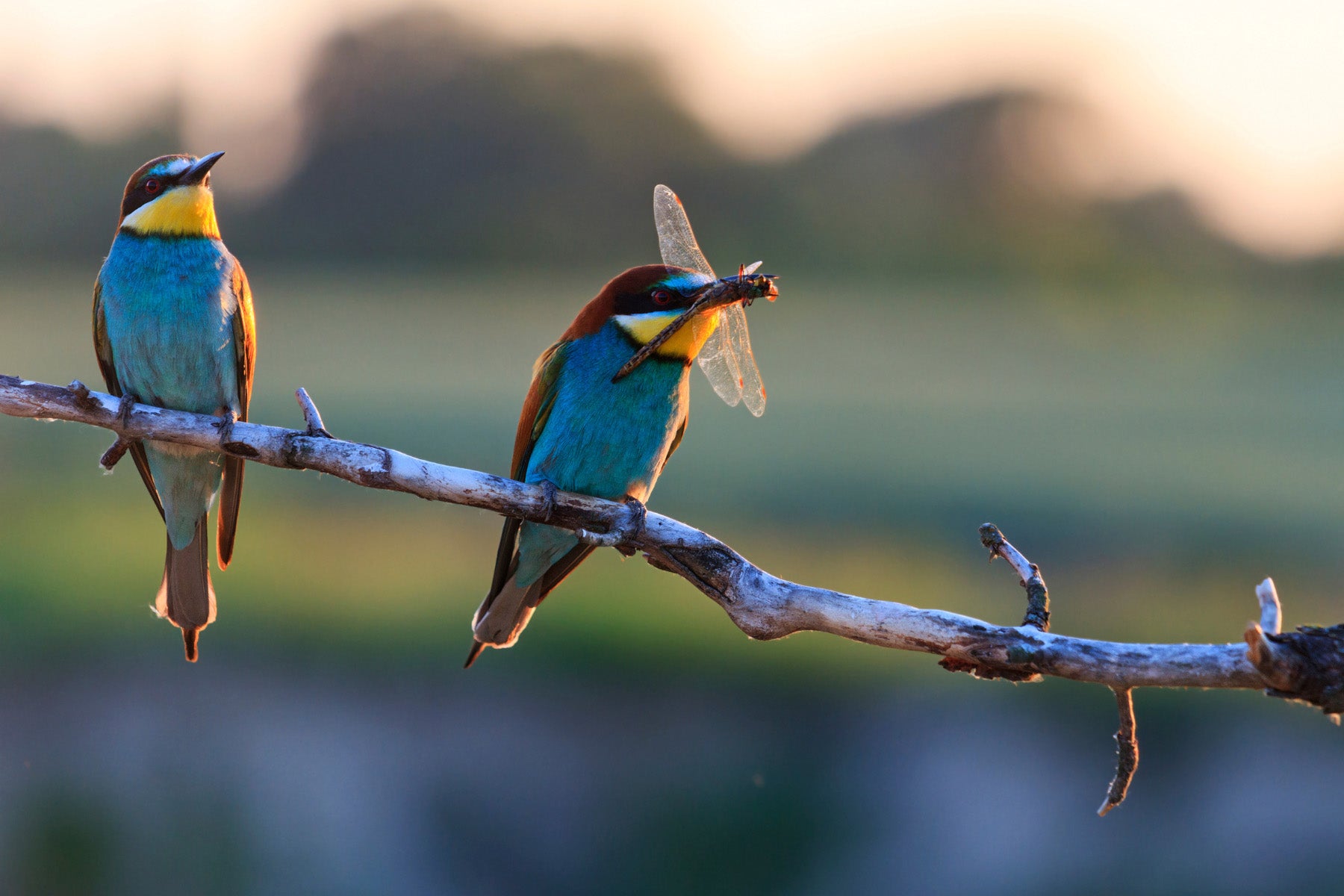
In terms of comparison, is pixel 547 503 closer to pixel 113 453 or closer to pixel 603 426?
pixel 603 426

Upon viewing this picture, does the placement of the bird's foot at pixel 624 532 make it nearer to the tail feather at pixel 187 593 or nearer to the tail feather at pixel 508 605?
the tail feather at pixel 508 605

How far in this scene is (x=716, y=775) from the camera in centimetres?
685

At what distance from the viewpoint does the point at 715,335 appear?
247cm

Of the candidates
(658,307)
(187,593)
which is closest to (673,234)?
(658,307)

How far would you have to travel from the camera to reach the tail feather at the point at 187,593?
247 cm

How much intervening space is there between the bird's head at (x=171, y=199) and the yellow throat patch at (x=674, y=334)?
96 centimetres

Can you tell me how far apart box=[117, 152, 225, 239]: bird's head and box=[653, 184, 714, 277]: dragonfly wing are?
38.3 inches

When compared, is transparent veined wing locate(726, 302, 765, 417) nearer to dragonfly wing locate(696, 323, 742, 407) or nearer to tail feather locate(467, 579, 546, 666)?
dragonfly wing locate(696, 323, 742, 407)

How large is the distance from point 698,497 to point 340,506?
3094mm

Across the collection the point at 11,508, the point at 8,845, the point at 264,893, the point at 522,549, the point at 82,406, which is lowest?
the point at 264,893

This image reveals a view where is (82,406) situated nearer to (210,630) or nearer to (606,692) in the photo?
(606,692)

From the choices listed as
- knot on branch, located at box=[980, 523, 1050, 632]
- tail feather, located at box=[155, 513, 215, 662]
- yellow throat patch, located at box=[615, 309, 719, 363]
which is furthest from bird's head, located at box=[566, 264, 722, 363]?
tail feather, located at box=[155, 513, 215, 662]

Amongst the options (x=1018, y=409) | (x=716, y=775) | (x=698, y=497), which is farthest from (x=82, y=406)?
(x=1018, y=409)

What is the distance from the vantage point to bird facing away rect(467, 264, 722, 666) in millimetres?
2383
